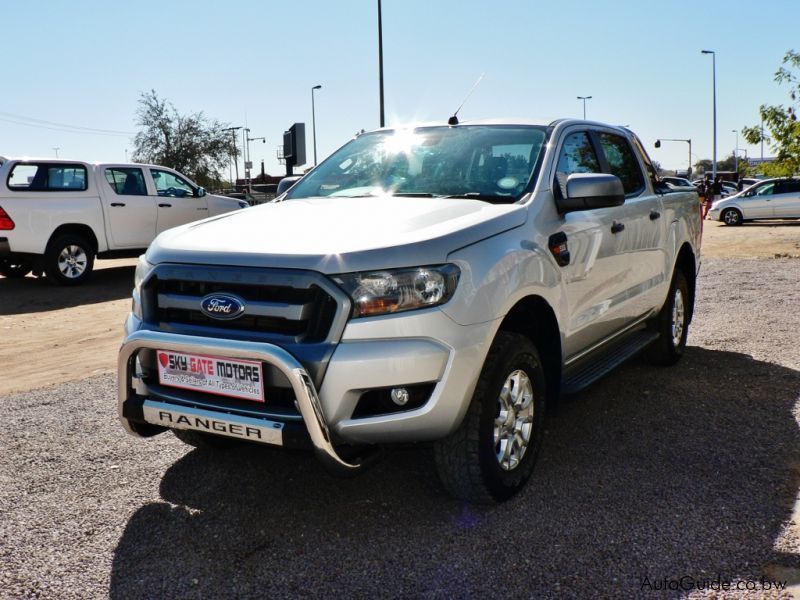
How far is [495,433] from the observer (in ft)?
10.7

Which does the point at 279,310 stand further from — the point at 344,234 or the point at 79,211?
the point at 79,211

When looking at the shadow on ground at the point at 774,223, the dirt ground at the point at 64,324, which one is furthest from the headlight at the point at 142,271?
the shadow on ground at the point at 774,223

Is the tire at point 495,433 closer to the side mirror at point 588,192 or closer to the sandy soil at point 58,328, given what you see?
the side mirror at point 588,192

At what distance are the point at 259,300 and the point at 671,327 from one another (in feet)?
12.3

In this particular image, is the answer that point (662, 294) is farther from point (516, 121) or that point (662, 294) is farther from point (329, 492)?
point (329, 492)

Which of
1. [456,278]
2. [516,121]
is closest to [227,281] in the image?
[456,278]

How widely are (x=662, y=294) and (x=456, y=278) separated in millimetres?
2991

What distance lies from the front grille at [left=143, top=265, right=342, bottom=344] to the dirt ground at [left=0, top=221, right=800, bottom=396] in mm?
3204

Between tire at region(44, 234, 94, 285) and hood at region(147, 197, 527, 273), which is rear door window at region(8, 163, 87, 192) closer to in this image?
tire at region(44, 234, 94, 285)

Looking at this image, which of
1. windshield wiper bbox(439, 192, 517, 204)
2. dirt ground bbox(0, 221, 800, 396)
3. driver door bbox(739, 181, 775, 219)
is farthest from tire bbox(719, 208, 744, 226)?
windshield wiper bbox(439, 192, 517, 204)

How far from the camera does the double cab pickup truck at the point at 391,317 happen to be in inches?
112

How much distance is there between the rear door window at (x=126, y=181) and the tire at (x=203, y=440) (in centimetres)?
929

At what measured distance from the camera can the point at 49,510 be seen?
343 cm

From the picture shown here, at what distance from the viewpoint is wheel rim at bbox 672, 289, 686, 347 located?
5742 mm
